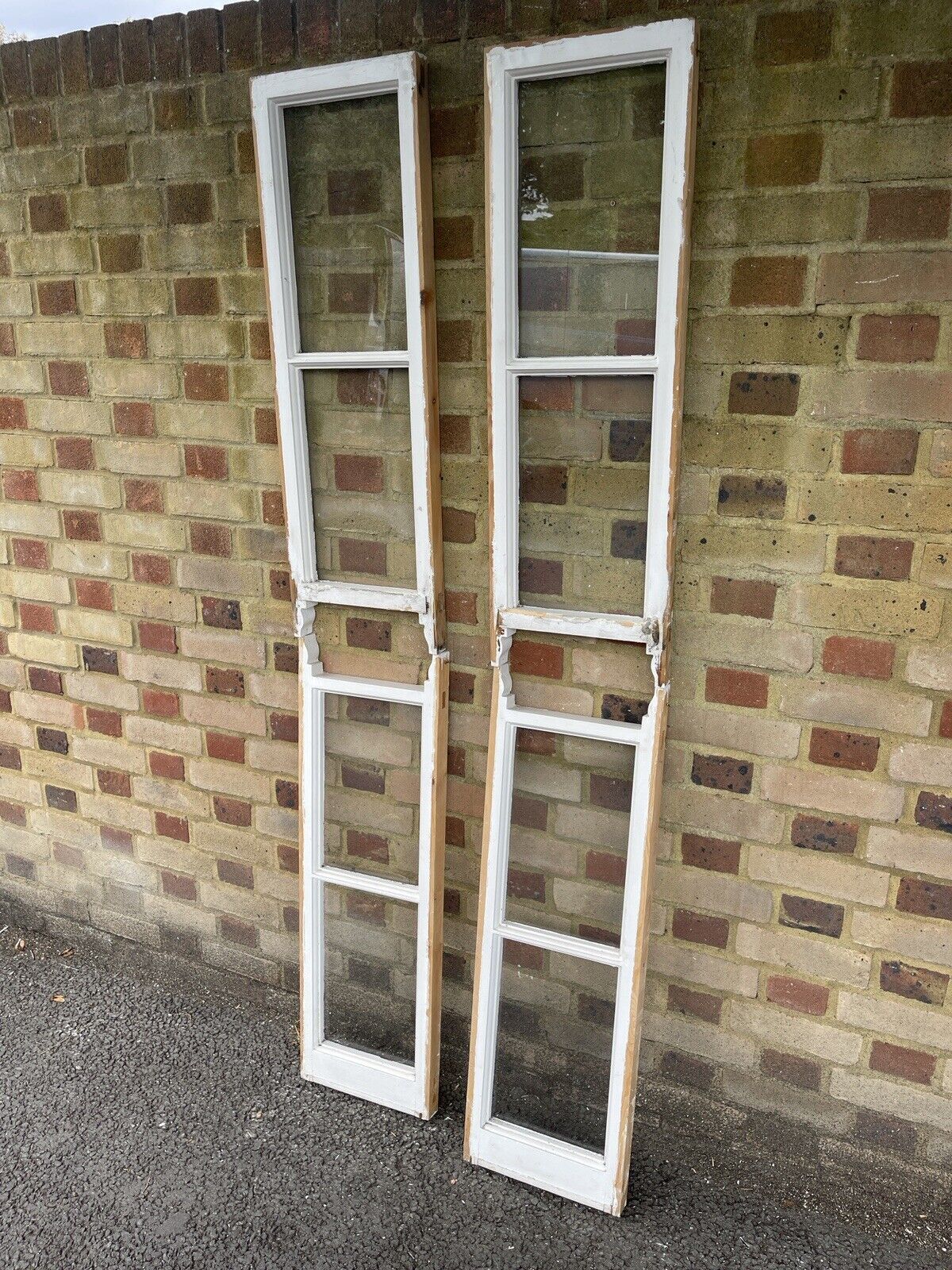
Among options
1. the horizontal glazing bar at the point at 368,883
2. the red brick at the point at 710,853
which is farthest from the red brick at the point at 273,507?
the red brick at the point at 710,853

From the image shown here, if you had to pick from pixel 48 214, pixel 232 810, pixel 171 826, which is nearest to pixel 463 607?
pixel 232 810

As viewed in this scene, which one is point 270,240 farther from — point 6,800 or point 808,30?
point 6,800

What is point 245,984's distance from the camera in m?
2.71

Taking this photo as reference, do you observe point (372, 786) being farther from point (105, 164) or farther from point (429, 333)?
point (105, 164)

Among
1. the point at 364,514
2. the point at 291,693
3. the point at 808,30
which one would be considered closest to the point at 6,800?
the point at 291,693

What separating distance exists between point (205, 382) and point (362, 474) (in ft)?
1.62

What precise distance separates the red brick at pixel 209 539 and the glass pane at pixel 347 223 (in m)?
0.54

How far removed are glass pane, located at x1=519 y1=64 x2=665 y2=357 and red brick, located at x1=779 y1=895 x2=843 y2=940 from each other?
121cm

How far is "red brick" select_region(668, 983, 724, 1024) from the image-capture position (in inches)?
82.3

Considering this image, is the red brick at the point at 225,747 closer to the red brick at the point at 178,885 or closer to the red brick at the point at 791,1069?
the red brick at the point at 178,885

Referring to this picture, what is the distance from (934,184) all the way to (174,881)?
8.48ft

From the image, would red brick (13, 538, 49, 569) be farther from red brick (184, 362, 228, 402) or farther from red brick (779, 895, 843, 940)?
red brick (779, 895, 843, 940)

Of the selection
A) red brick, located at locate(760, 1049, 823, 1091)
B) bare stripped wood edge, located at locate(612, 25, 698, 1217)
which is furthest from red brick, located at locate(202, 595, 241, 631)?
red brick, located at locate(760, 1049, 823, 1091)

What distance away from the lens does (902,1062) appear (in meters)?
1.94
